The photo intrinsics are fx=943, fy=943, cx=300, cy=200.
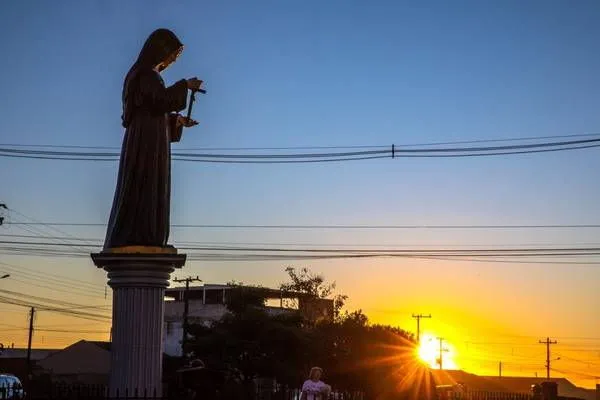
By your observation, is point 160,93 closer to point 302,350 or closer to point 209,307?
point 302,350

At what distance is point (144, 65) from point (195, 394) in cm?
632

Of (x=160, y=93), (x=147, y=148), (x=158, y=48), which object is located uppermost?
(x=158, y=48)

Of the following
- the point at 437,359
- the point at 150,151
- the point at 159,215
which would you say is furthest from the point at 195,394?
the point at 437,359

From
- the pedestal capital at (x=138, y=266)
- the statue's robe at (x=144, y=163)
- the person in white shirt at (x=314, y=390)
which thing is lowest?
the person in white shirt at (x=314, y=390)

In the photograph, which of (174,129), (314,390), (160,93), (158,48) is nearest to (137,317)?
(314,390)

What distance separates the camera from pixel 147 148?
18062mm

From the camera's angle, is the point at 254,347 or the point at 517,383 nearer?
the point at 254,347

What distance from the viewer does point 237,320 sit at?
5141cm

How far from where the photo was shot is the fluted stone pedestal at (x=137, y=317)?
17203 millimetres

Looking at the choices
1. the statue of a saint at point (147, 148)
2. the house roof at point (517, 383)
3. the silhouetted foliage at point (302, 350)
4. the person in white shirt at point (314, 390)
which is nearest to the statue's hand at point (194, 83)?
the statue of a saint at point (147, 148)

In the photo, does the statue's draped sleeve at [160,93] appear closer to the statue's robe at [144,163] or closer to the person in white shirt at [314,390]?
the statue's robe at [144,163]

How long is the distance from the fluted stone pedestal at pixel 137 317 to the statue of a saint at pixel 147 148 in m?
0.42

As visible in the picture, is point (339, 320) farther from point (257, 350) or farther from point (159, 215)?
point (159, 215)

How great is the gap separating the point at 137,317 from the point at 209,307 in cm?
7528
